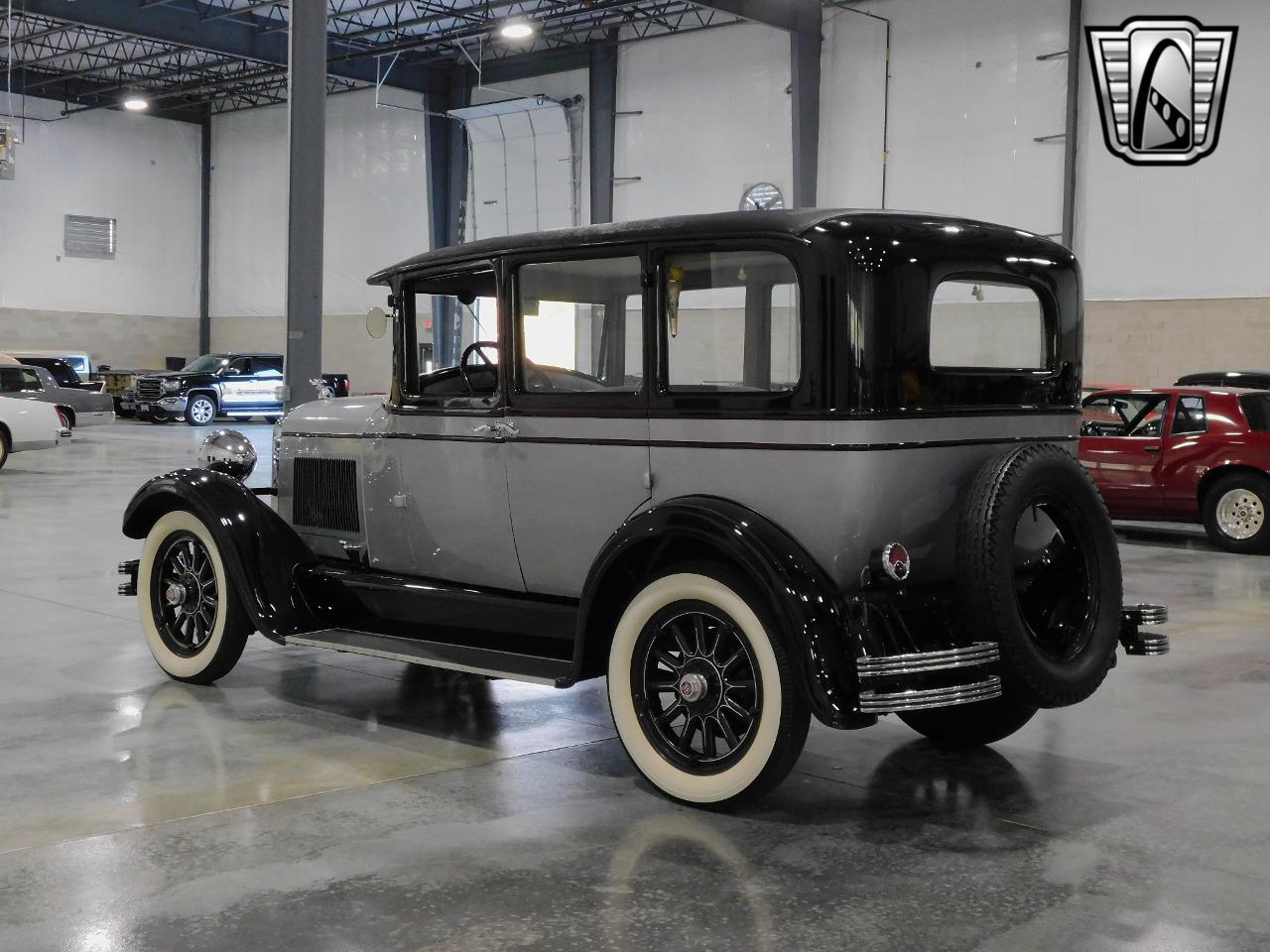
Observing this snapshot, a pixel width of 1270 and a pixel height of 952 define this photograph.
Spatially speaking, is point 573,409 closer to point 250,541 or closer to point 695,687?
point 695,687

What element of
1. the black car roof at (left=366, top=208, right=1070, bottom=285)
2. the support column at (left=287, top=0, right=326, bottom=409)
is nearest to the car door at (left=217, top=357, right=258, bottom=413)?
the support column at (left=287, top=0, right=326, bottom=409)

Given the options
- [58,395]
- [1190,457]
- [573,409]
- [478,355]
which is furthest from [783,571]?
[58,395]

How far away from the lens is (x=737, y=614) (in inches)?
163

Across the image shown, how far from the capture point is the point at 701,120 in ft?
80.6

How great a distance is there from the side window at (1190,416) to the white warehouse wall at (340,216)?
65.5 feet

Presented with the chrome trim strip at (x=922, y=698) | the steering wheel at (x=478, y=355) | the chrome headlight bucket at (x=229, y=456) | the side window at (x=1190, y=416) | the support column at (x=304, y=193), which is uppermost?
the support column at (x=304, y=193)

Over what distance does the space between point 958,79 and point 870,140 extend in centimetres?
172

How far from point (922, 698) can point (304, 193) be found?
1079 centimetres

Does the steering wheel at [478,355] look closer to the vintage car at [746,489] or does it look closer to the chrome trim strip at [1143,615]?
the vintage car at [746,489]

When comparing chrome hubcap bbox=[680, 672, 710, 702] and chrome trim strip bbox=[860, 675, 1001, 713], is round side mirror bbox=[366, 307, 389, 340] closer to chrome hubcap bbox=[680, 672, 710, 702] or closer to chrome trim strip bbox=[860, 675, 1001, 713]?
chrome hubcap bbox=[680, 672, 710, 702]

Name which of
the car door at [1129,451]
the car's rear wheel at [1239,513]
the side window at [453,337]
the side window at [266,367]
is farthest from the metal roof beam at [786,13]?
the side window at [453,337]

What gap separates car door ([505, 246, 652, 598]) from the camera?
15.5 ft

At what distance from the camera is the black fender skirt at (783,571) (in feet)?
13.0

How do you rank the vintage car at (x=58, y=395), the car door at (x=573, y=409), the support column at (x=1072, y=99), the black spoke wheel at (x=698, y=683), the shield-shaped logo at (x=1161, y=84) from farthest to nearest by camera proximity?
the vintage car at (x=58, y=395)
the support column at (x=1072, y=99)
the shield-shaped logo at (x=1161, y=84)
the car door at (x=573, y=409)
the black spoke wheel at (x=698, y=683)
